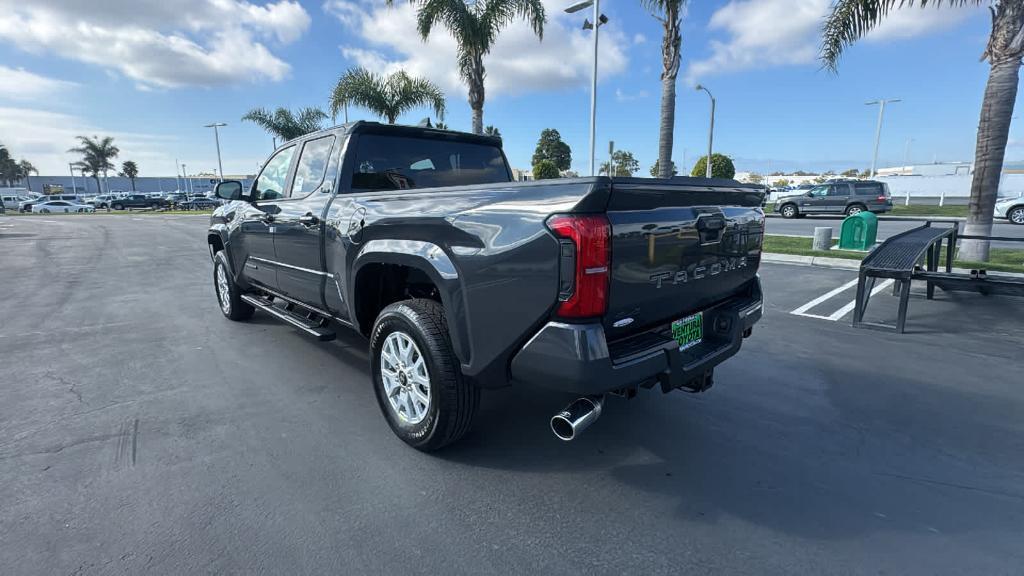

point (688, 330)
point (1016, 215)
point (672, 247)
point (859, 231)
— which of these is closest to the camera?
point (672, 247)

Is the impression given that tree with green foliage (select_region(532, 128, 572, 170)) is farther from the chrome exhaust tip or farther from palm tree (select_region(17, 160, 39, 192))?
palm tree (select_region(17, 160, 39, 192))

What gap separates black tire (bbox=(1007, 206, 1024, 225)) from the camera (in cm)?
1903

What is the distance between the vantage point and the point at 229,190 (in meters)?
5.29

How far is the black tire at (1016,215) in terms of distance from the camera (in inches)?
749

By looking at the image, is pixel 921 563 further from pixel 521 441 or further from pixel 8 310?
pixel 8 310

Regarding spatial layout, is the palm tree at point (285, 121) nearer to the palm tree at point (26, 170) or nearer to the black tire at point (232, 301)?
the black tire at point (232, 301)

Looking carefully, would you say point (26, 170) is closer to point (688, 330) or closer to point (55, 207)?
point (55, 207)

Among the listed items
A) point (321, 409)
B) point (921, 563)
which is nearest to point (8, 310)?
point (321, 409)

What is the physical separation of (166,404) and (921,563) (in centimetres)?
441

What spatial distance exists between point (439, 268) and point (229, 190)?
3745 mm

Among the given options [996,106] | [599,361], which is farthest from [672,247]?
Answer: [996,106]

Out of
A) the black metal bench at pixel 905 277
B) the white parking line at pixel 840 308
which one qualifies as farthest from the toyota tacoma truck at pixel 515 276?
the white parking line at pixel 840 308

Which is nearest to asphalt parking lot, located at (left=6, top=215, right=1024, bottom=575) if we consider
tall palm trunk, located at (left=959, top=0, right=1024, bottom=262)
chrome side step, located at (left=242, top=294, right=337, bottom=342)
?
chrome side step, located at (left=242, top=294, right=337, bottom=342)

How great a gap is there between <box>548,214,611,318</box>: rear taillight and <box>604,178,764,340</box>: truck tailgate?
0.06m
